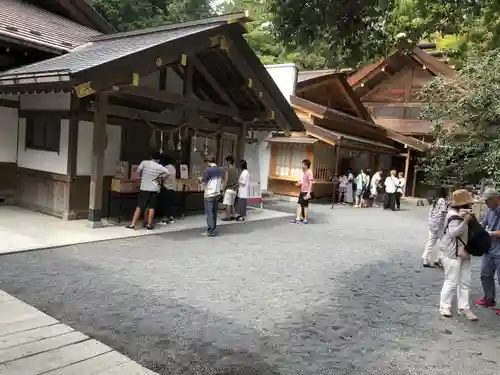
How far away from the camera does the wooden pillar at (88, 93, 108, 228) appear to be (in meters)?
8.48

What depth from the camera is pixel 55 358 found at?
3.53 metres

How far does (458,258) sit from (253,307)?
2.43 metres

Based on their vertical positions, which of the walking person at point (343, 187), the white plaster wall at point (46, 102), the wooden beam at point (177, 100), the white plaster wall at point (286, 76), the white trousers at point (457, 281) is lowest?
the white trousers at point (457, 281)

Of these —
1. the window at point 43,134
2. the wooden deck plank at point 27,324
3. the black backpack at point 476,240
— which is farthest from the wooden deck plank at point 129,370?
the window at point 43,134

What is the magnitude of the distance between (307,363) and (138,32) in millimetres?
8239

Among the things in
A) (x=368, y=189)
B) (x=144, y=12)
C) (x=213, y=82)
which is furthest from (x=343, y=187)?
(x=144, y=12)

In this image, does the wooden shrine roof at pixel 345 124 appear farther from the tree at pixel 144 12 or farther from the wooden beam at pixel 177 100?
the tree at pixel 144 12

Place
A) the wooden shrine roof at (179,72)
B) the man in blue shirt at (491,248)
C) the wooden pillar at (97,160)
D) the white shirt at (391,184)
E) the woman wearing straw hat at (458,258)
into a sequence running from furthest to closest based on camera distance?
the white shirt at (391,184) → the wooden pillar at (97,160) → the wooden shrine roof at (179,72) → the man in blue shirt at (491,248) → the woman wearing straw hat at (458,258)

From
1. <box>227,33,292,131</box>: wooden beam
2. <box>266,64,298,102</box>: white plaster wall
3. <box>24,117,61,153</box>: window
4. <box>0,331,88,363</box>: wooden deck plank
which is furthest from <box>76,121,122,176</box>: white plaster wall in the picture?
<box>266,64,298,102</box>: white plaster wall

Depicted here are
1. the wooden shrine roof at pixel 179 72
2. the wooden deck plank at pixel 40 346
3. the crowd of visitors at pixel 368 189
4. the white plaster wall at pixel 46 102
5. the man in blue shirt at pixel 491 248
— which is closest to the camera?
the wooden deck plank at pixel 40 346

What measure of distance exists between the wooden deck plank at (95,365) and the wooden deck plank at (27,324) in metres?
0.89

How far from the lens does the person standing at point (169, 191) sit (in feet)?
31.9

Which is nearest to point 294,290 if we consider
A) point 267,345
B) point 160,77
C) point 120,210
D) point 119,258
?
point 267,345

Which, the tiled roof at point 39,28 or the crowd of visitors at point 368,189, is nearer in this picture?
the tiled roof at point 39,28
